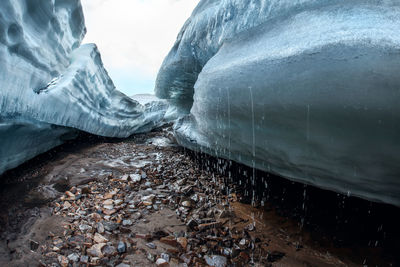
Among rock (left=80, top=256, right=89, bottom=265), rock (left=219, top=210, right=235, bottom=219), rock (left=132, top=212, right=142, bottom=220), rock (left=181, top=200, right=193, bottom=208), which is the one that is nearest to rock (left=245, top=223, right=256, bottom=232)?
rock (left=219, top=210, right=235, bottom=219)

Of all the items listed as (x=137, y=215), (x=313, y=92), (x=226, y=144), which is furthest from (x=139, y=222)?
(x=313, y=92)

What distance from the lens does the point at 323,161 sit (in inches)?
54.1

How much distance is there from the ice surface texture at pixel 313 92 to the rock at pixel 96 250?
1.20m

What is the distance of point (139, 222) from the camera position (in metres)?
1.68

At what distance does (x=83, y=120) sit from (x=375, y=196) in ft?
9.58

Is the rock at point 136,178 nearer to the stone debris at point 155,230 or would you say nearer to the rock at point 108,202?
the stone debris at point 155,230

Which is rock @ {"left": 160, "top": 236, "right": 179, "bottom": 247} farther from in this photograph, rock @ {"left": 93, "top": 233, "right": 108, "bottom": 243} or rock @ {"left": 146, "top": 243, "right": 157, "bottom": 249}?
A: rock @ {"left": 93, "top": 233, "right": 108, "bottom": 243}

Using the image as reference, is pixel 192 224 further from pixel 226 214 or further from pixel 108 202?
pixel 108 202

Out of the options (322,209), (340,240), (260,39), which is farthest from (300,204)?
(260,39)

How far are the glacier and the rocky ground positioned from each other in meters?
0.41

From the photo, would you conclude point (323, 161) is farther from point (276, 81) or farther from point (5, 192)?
point (5, 192)

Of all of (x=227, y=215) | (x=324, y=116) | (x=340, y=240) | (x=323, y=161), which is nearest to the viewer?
(x=324, y=116)

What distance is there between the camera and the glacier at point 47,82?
6.42 feet

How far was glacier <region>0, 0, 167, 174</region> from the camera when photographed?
196 cm
